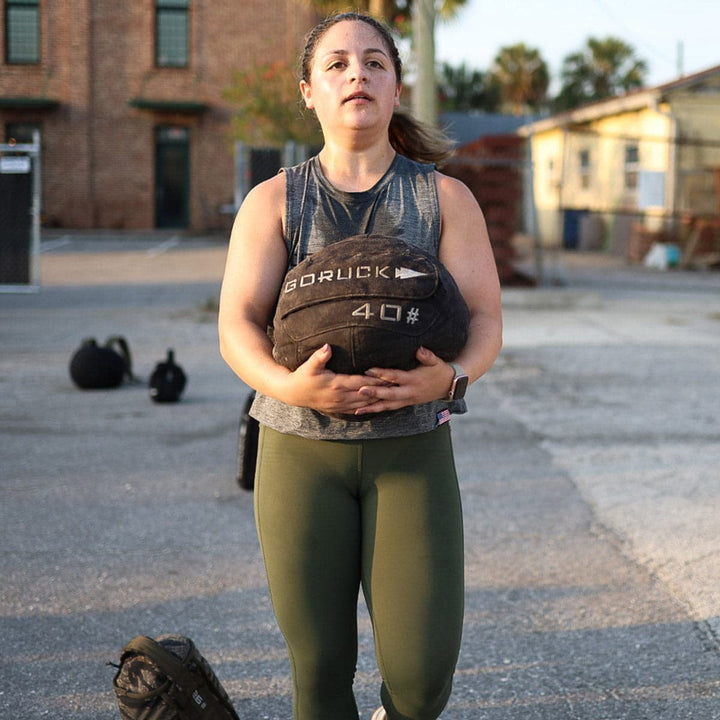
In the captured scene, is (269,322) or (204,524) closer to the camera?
(269,322)

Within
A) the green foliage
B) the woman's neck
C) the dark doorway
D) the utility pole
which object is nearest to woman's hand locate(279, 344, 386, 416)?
the woman's neck

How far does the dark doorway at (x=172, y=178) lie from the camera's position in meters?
33.8

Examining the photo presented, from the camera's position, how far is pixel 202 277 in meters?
20.6

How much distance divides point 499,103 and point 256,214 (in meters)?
61.6

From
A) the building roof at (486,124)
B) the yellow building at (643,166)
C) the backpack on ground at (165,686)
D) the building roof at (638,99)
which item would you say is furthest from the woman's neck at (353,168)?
the building roof at (486,124)

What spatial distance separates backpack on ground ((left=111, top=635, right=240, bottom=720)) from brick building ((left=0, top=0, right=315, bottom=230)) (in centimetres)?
3142

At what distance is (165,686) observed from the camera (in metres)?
2.79

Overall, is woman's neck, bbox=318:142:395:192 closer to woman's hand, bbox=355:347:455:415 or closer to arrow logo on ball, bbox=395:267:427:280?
arrow logo on ball, bbox=395:267:427:280

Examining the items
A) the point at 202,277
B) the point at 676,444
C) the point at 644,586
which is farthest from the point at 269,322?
the point at 202,277

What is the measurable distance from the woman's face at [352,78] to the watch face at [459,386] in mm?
658

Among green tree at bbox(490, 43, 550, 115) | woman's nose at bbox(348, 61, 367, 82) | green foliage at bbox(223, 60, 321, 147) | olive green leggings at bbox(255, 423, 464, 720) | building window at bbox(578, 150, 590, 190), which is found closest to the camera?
olive green leggings at bbox(255, 423, 464, 720)

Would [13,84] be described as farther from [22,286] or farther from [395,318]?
[395,318]

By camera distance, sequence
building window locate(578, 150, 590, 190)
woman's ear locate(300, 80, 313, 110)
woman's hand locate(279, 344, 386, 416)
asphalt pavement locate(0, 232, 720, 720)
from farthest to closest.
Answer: building window locate(578, 150, 590, 190) → asphalt pavement locate(0, 232, 720, 720) → woman's ear locate(300, 80, 313, 110) → woman's hand locate(279, 344, 386, 416)

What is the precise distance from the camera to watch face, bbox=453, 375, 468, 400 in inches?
88.8
